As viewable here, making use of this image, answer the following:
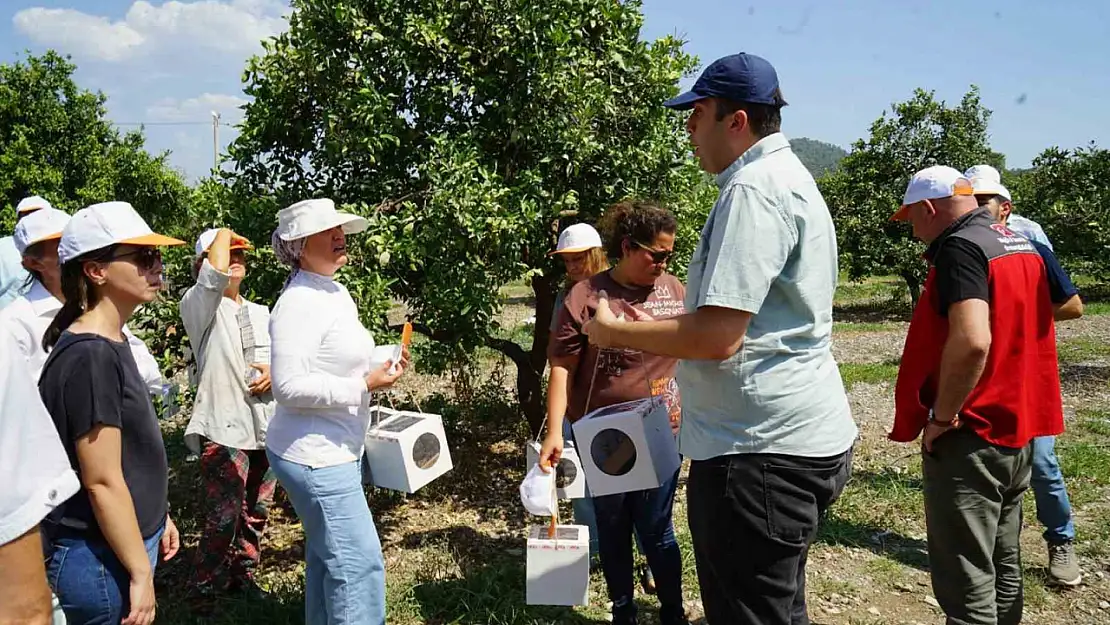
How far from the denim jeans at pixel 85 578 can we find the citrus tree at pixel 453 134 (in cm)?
236

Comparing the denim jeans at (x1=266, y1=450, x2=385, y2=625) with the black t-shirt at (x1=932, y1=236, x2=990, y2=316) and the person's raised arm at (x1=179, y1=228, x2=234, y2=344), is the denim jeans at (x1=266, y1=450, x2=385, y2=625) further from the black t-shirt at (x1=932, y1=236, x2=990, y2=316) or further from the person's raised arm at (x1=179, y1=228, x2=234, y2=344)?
the black t-shirt at (x1=932, y1=236, x2=990, y2=316)

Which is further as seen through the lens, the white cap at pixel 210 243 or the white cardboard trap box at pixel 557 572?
the white cap at pixel 210 243

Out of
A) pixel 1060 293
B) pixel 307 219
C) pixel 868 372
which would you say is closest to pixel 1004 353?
pixel 1060 293

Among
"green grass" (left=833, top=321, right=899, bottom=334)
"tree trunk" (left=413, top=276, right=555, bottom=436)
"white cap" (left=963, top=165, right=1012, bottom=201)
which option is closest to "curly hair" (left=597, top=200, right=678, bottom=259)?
"white cap" (left=963, top=165, right=1012, bottom=201)

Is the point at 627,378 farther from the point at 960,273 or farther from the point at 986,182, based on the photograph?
the point at 986,182

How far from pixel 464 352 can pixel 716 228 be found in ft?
11.7

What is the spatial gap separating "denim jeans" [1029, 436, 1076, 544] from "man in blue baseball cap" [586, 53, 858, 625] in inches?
105

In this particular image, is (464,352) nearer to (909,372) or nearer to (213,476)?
(213,476)

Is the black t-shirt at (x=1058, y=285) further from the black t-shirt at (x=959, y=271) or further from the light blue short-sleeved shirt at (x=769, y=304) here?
the light blue short-sleeved shirt at (x=769, y=304)

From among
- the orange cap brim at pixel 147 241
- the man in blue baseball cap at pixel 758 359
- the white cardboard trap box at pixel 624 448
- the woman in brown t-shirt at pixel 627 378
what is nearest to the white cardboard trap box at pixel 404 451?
the woman in brown t-shirt at pixel 627 378

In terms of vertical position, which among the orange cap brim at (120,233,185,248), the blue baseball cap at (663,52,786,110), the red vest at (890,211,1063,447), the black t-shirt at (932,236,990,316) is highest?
the blue baseball cap at (663,52,786,110)

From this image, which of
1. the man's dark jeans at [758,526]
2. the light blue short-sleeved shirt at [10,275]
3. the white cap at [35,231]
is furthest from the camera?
the light blue short-sleeved shirt at [10,275]

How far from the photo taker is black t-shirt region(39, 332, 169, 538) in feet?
6.49

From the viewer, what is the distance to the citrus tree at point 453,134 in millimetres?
4535
